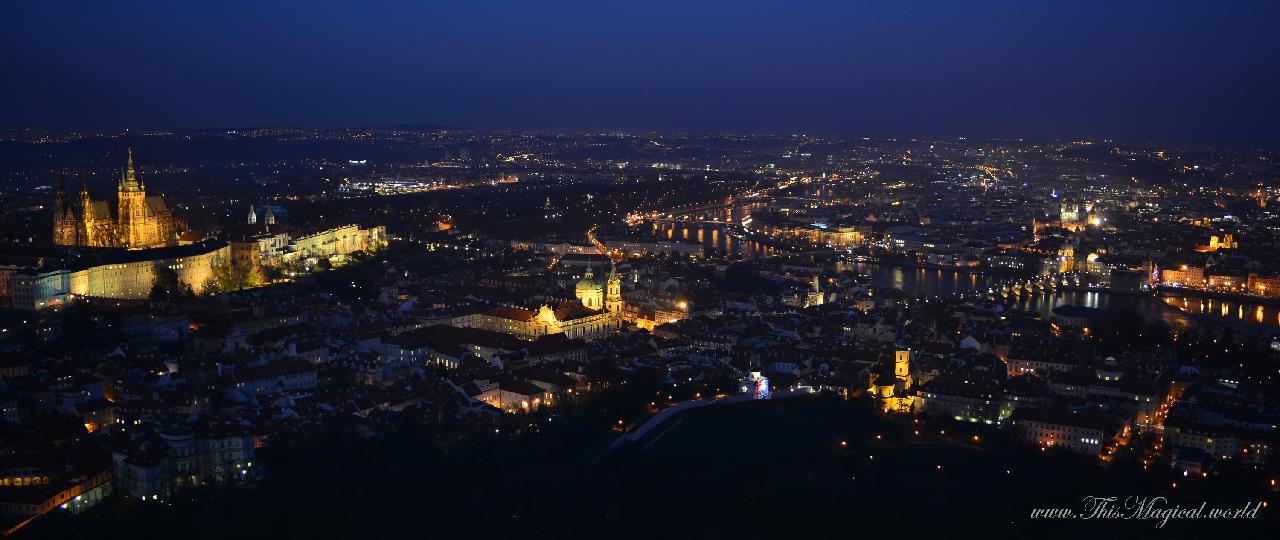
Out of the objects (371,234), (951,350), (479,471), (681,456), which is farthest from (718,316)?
(371,234)

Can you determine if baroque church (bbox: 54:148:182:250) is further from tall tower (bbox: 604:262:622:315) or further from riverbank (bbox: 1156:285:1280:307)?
riverbank (bbox: 1156:285:1280:307)

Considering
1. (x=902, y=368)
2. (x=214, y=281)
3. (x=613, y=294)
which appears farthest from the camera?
(x=214, y=281)

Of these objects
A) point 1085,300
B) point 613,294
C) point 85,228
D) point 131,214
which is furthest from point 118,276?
point 1085,300

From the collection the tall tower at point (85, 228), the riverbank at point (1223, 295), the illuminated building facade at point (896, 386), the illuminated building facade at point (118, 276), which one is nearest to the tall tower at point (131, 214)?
the tall tower at point (85, 228)

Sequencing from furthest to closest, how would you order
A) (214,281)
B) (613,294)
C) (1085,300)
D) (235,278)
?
(1085,300) → (235,278) → (214,281) → (613,294)

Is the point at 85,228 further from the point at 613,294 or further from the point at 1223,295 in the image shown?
the point at 1223,295

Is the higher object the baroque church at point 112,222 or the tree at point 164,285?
the baroque church at point 112,222

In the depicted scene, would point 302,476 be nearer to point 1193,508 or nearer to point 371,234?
point 1193,508

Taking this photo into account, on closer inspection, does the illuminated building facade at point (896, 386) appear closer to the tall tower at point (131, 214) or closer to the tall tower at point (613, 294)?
the tall tower at point (613, 294)
